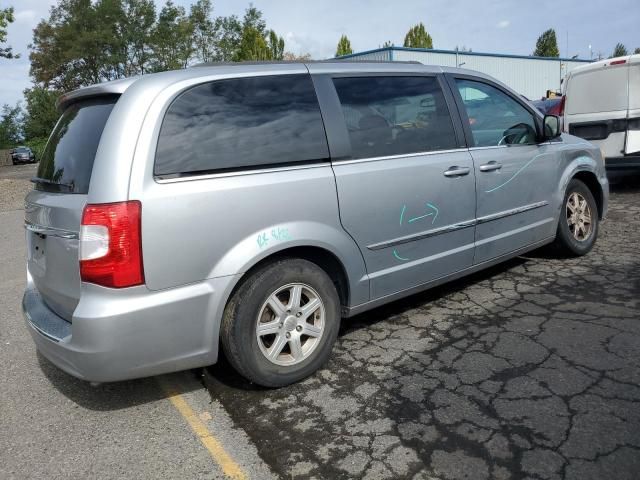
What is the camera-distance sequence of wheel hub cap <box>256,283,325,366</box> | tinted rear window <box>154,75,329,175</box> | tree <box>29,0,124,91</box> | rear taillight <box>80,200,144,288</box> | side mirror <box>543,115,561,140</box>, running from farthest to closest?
tree <box>29,0,124,91</box> → side mirror <box>543,115,561,140</box> → wheel hub cap <box>256,283,325,366</box> → tinted rear window <box>154,75,329,175</box> → rear taillight <box>80,200,144,288</box>

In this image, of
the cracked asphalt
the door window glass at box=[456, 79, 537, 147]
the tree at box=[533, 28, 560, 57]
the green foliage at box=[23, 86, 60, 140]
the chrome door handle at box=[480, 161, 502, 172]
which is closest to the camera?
the cracked asphalt

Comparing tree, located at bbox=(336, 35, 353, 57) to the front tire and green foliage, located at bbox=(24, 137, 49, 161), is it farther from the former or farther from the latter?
the front tire

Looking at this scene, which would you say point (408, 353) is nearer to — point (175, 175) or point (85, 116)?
Result: point (175, 175)

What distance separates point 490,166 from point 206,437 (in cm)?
277

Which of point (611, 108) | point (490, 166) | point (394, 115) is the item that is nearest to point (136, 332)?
point (394, 115)

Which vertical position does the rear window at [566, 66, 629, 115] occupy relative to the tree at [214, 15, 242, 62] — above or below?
below

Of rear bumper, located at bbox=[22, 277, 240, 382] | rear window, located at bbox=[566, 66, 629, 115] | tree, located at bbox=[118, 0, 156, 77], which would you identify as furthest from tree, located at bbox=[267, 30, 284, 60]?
rear bumper, located at bbox=[22, 277, 240, 382]

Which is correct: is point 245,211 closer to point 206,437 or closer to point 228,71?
point 228,71

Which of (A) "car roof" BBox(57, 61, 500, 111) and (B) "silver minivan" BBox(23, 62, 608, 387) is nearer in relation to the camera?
(B) "silver minivan" BBox(23, 62, 608, 387)

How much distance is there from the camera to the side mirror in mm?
4598

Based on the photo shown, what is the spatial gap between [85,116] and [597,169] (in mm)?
4556

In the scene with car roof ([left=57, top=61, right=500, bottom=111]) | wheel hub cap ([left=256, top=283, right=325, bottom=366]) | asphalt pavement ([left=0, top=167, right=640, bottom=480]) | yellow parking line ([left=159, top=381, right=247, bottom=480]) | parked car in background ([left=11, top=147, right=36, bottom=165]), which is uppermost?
car roof ([left=57, top=61, right=500, bottom=111])

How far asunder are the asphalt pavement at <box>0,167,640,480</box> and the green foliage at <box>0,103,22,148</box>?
5953 centimetres

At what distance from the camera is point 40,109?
49.9m
